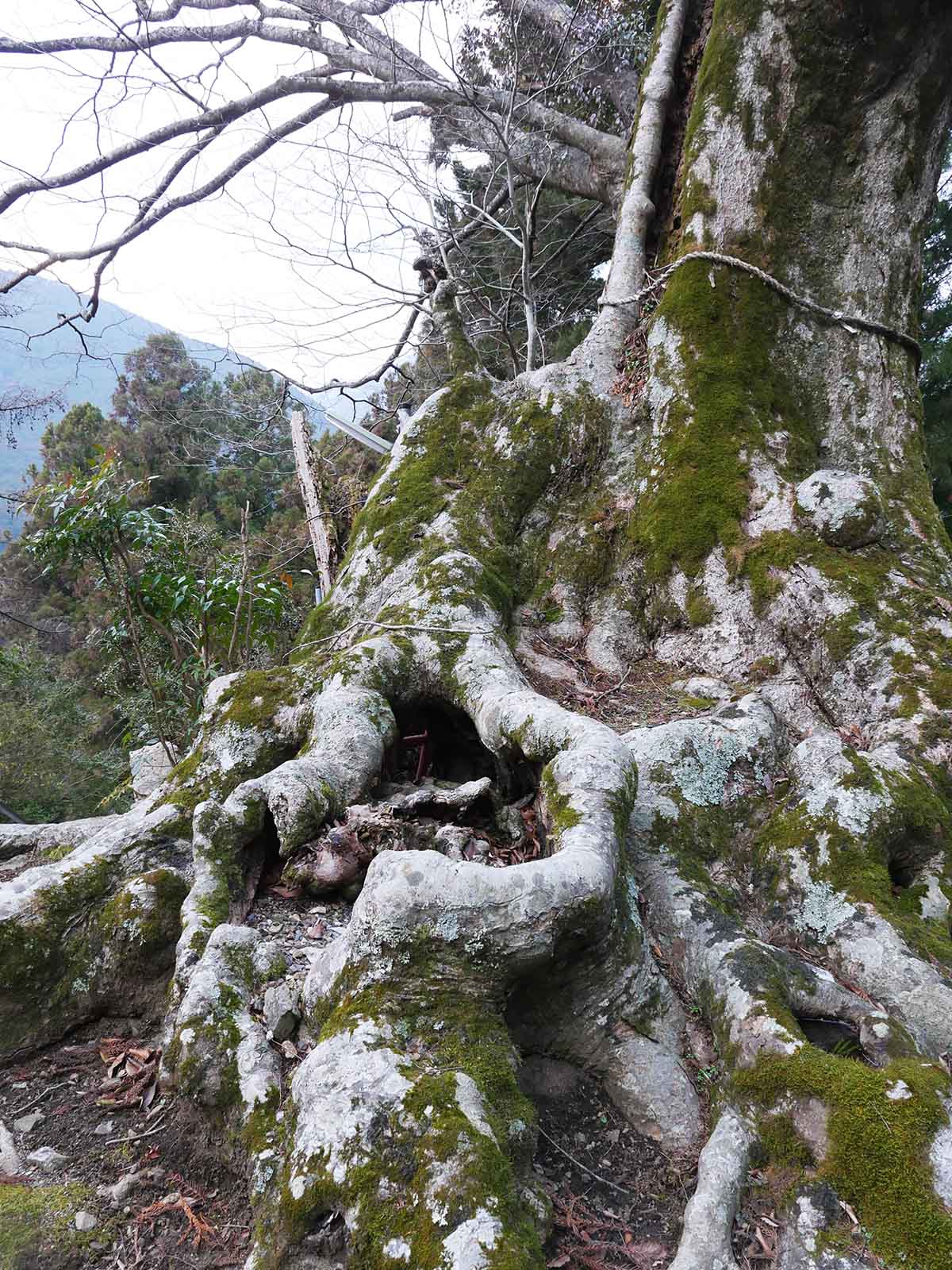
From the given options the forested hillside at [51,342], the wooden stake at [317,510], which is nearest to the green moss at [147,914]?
the forested hillside at [51,342]

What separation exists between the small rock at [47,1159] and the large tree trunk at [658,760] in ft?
1.16

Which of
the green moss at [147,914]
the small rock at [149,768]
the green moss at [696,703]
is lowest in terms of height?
the small rock at [149,768]

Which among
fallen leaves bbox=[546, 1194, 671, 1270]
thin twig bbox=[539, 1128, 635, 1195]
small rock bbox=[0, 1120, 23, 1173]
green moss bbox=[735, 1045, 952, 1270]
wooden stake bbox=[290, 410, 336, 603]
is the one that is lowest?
small rock bbox=[0, 1120, 23, 1173]

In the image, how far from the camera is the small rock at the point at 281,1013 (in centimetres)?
194

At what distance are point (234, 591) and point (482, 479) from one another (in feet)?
7.14

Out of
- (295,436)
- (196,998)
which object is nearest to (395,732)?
(196,998)

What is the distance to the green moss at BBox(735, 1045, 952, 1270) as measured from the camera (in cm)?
149

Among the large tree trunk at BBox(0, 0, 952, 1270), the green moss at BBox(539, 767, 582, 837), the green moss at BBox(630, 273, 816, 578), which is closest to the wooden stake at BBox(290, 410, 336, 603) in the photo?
the large tree trunk at BBox(0, 0, 952, 1270)

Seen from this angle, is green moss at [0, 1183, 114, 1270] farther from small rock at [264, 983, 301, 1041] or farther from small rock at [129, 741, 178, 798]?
Result: small rock at [129, 741, 178, 798]

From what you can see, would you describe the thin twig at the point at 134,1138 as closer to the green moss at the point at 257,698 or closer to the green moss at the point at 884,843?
the green moss at the point at 257,698

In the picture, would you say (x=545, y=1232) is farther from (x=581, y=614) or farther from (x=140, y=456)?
(x=140, y=456)

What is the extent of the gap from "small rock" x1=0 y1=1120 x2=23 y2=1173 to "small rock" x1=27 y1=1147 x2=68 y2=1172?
26 millimetres

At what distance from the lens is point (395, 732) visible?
9.71 ft

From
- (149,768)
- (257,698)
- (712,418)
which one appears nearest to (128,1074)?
(257,698)
